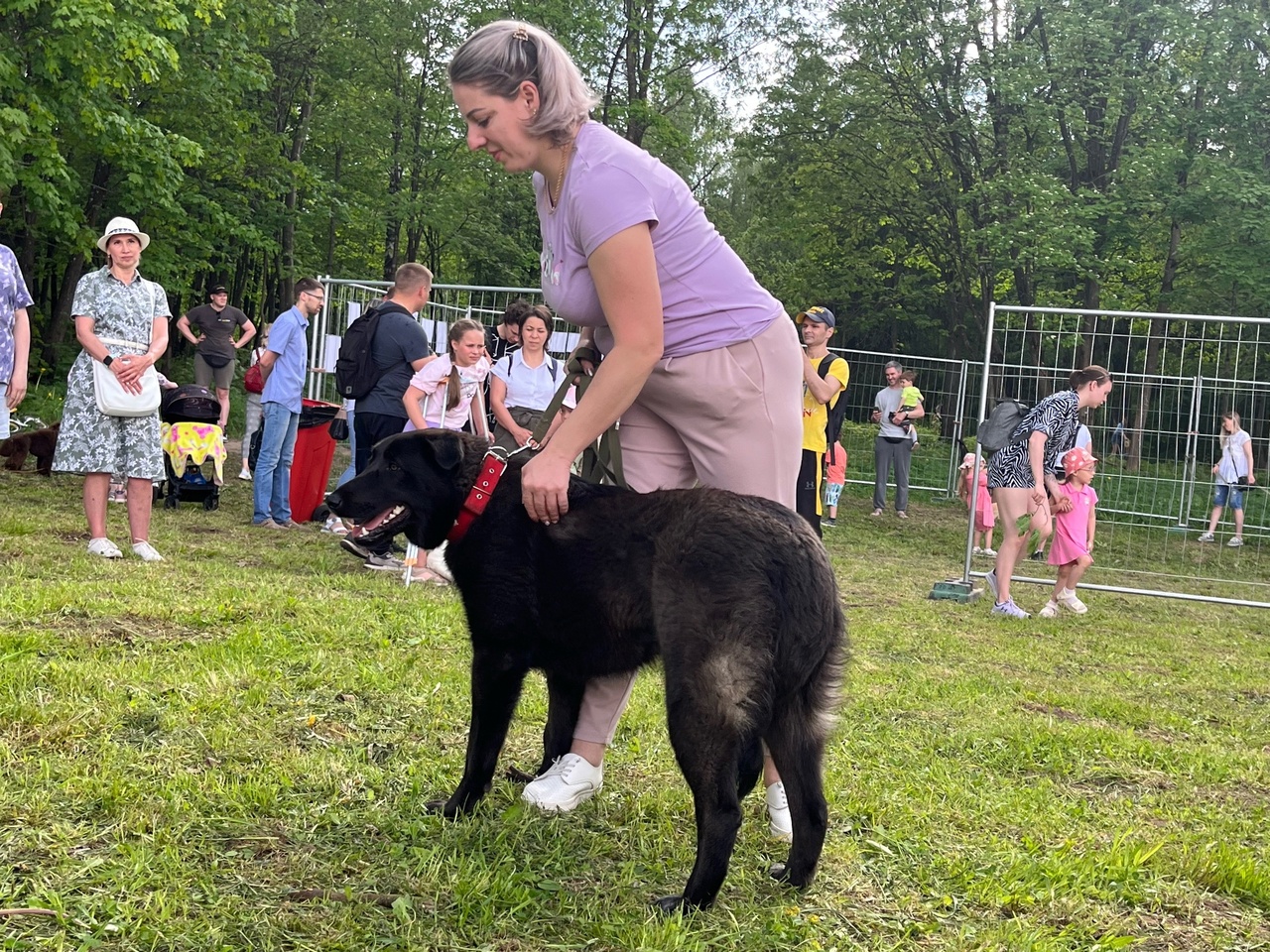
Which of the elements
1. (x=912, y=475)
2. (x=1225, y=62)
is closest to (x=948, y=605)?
(x=912, y=475)

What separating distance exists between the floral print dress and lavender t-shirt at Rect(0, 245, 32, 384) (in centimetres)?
33

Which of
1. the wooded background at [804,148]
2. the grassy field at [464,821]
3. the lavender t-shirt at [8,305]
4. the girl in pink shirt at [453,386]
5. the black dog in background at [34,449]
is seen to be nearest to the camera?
the grassy field at [464,821]

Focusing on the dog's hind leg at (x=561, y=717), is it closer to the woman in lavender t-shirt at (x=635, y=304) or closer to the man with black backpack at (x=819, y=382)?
the woman in lavender t-shirt at (x=635, y=304)

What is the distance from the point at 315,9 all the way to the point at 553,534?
88.2ft

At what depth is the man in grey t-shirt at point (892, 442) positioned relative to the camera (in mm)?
17328

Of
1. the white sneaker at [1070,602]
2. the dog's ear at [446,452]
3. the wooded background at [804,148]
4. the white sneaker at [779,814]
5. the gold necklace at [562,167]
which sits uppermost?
the wooded background at [804,148]

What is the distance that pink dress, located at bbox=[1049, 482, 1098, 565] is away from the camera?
389 inches

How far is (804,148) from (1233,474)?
1670 centimetres

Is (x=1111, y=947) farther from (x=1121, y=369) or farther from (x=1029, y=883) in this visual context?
(x=1121, y=369)

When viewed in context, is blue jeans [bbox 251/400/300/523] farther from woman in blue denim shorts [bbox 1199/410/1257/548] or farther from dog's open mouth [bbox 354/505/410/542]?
woman in blue denim shorts [bbox 1199/410/1257/548]

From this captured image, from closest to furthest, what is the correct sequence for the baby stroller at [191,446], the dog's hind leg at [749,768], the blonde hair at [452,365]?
1. the dog's hind leg at [749,768]
2. the blonde hair at [452,365]
3. the baby stroller at [191,446]

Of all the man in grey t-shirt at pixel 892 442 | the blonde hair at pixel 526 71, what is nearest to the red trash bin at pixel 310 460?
the blonde hair at pixel 526 71

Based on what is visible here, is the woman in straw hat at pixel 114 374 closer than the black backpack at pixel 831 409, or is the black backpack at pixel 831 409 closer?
the woman in straw hat at pixel 114 374

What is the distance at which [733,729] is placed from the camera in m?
2.82
